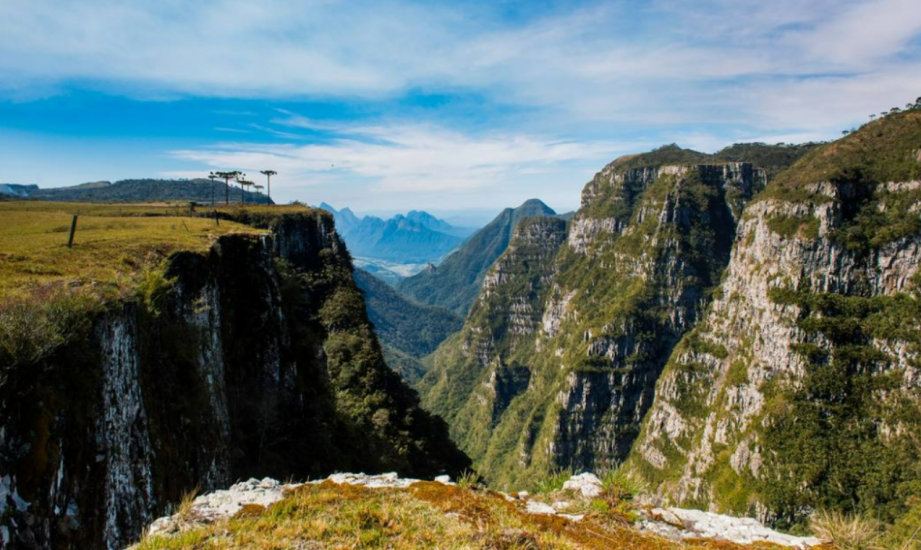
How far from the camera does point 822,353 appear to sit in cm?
Answer: 9812

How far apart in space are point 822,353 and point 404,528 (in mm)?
120100

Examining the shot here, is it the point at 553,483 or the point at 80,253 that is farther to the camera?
the point at 80,253

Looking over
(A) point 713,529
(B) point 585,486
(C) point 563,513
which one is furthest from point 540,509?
(A) point 713,529

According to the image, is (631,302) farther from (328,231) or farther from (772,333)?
(328,231)

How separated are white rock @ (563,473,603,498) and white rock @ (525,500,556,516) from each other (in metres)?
1.05

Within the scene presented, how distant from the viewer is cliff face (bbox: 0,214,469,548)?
883cm

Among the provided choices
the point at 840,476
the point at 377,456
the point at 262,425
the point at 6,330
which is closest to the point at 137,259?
the point at 6,330

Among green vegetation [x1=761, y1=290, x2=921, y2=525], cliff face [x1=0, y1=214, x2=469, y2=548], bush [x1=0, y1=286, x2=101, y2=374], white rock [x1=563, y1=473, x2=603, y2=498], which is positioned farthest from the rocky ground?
green vegetation [x1=761, y1=290, x2=921, y2=525]

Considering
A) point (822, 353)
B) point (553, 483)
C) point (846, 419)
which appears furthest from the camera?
point (822, 353)

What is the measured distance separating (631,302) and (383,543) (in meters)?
165

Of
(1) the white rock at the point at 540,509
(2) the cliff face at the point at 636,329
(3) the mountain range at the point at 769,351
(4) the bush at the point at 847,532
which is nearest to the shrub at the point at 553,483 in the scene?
(1) the white rock at the point at 540,509

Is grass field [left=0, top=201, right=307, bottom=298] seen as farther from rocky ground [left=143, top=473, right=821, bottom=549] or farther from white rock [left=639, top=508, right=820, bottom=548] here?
white rock [left=639, top=508, right=820, bottom=548]

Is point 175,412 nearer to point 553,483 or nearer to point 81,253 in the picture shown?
point 81,253

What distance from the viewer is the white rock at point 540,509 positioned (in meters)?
9.69
